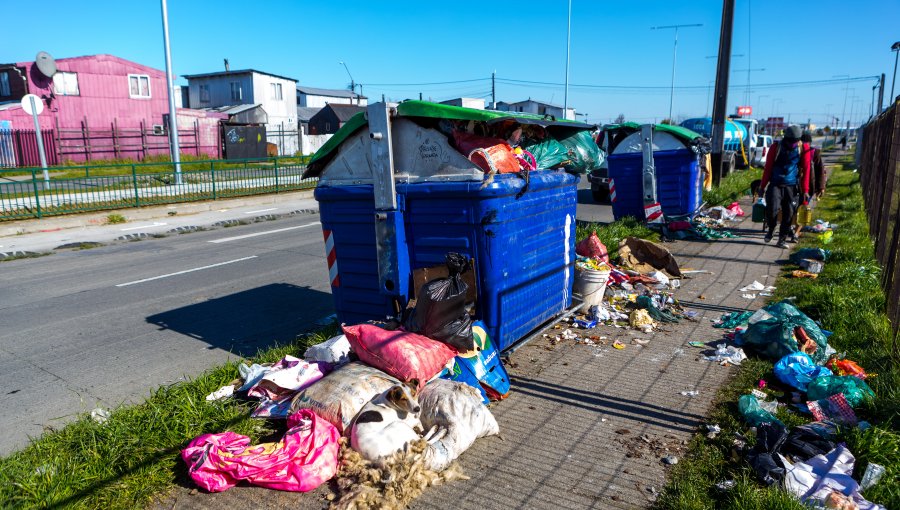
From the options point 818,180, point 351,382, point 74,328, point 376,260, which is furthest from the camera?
point 818,180

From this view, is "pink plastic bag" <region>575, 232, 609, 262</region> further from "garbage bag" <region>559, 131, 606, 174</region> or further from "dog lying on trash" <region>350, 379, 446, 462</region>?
"dog lying on trash" <region>350, 379, 446, 462</region>

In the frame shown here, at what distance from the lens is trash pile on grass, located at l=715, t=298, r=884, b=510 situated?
305 centimetres

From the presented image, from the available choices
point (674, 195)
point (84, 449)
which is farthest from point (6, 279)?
point (674, 195)

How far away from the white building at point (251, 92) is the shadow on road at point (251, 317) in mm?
38684

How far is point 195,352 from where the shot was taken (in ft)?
18.5

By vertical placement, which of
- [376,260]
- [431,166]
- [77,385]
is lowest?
[77,385]

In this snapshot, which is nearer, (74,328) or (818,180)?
(74,328)

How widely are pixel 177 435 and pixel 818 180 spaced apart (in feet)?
34.0

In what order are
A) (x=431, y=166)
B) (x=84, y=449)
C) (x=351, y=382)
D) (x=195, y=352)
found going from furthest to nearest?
1. (x=195, y=352)
2. (x=431, y=166)
3. (x=351, y=382)
4. (x=84, y=449)

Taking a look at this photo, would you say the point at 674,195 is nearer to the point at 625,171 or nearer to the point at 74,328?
the point at 625,171

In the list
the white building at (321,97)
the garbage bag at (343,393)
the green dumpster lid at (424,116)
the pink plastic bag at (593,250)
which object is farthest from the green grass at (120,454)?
the white building at (321,97)

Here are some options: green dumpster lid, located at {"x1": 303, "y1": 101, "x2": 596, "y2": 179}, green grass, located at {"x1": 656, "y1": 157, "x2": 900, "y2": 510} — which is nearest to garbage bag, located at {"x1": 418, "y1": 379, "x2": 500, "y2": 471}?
green grass, located at {"x1": 656, "y1": 157, "x2": 900, "y2": 510}

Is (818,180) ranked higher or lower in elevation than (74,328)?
higher

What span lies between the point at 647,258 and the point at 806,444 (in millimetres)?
4748
